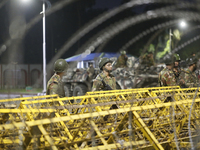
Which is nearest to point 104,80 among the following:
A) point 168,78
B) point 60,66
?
point 60,66

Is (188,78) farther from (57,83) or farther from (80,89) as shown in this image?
(80,89)

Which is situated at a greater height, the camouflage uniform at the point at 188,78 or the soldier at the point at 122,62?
the soldier at the point at 122,62

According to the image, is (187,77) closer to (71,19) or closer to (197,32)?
(197,32)

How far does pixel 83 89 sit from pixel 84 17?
11.5m

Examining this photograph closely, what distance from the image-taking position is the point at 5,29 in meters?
12.4

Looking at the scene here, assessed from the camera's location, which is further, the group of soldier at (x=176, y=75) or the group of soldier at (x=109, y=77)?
the group of soldier at (x=176, y=75)

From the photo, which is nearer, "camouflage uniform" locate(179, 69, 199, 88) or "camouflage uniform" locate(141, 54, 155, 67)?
"camouflage uniform" locate(179, 69, 199, 88)

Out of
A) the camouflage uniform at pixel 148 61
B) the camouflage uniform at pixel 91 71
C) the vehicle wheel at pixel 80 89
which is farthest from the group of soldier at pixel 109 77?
the vehicle wheel at pixel 80 89

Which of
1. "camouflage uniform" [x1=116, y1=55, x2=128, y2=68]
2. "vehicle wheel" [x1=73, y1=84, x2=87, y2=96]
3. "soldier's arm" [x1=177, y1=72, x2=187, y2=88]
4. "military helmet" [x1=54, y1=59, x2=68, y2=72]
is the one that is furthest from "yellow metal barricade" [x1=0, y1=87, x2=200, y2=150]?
"vehicle wheel" [x1=73, y1=84, x2=87, y2=96]

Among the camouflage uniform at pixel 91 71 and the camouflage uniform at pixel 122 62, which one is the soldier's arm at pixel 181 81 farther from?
the camouflage uniform at pixel 91 71

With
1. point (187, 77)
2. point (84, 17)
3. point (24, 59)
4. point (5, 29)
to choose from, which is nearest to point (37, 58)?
point (24, 59)

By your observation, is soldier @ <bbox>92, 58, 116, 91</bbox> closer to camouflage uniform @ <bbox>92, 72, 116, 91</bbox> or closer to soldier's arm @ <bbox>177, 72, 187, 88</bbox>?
camouflage uniform @ <bbox>92, 72, 116, 91</bbox>

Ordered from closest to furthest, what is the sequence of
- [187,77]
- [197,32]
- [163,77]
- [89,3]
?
1. [163,77]
2. [187,77]
3. [197,32]
4. [89,3]

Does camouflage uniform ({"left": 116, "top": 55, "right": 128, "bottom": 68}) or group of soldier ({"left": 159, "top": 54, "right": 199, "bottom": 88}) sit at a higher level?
camouflage uniform ({"left": 116, "top": 55, "right": 128, "bottom": 68})
